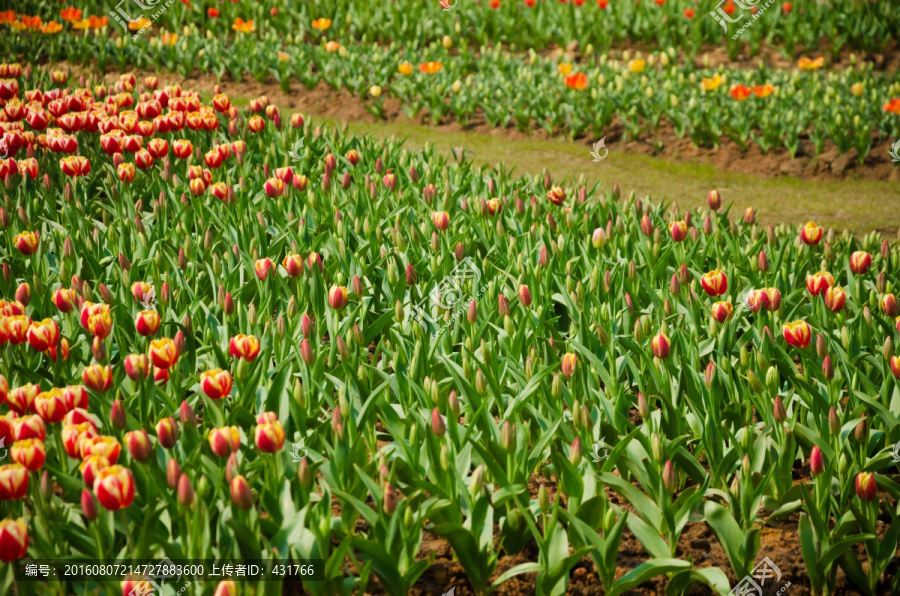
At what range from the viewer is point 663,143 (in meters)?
7.96

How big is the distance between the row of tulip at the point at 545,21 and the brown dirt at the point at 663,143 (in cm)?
116

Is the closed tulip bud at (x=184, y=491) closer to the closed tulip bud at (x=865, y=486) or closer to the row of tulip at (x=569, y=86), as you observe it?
the closed tulip bud at (x=865, y=486)

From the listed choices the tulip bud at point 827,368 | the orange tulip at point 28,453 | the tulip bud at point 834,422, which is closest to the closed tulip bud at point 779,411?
the tulip bud at point 834,422

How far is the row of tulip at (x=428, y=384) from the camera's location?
224 cm

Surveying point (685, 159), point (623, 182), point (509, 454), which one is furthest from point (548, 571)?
point (685, 159)

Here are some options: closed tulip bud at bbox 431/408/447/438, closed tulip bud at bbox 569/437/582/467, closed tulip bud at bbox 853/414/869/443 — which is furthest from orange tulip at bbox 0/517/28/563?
closed tulip bud at bbox 853/414/869/443

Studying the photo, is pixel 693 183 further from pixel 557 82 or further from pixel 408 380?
pixel 408 380

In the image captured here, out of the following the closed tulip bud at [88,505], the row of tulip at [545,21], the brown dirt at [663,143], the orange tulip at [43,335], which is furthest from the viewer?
the row of tulip at [545,21]

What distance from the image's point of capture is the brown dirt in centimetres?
738

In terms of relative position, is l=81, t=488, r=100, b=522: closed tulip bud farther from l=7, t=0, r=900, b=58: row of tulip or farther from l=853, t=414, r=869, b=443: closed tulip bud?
l=7, t=0, r=900, b=58: row of tulip

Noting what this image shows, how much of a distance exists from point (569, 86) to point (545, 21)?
9.96 ft

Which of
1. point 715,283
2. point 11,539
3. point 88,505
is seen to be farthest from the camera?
point 715,283

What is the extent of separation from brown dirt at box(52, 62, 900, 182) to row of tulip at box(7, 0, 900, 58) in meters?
1.16

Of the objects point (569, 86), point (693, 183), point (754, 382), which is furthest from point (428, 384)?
point (569, 86)
